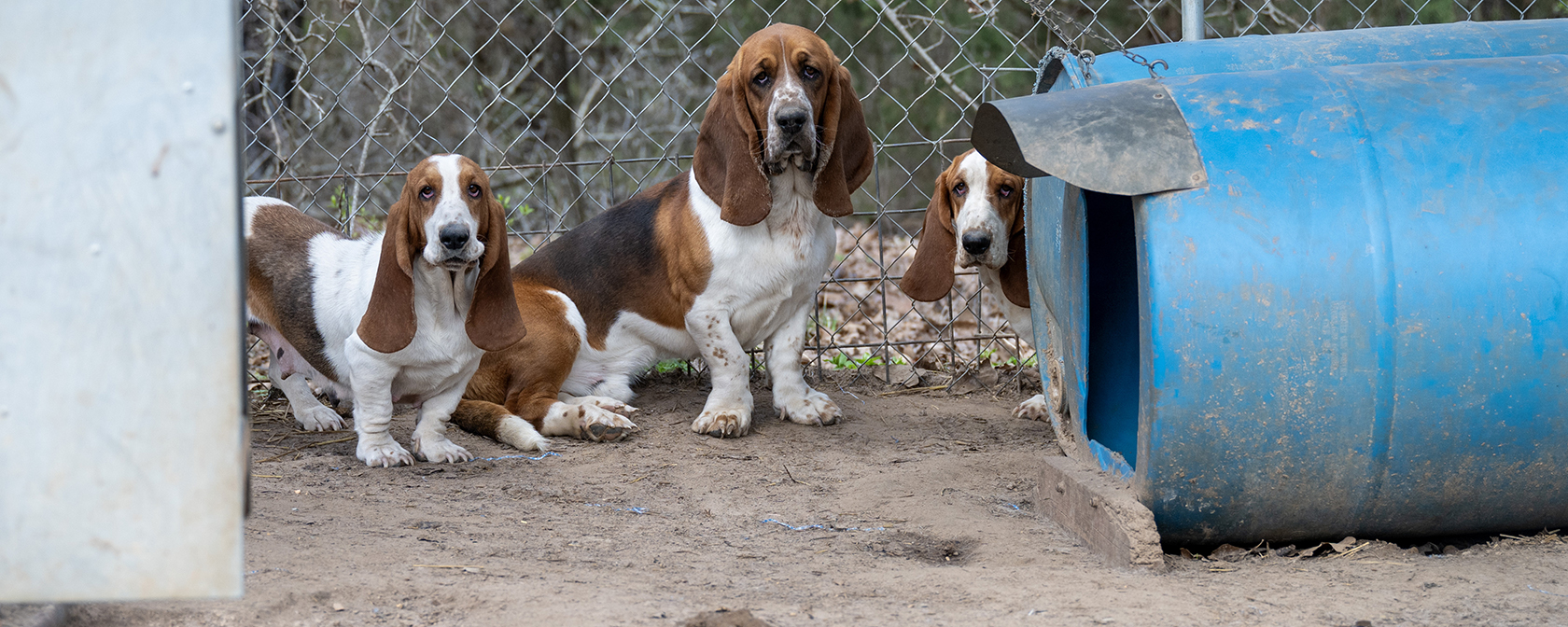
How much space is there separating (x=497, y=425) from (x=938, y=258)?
1499mm

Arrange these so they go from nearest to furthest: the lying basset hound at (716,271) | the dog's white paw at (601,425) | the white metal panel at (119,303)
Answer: the white metal panel at (119,303)
the lying basset hound at (716,271)
the dog's white paw at (601,425)

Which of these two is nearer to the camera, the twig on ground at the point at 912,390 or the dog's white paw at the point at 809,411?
the dog's white paw at the point at 809,411

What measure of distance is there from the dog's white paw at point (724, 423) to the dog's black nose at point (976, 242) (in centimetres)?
89

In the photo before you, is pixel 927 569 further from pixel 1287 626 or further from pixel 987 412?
pixel 987 412

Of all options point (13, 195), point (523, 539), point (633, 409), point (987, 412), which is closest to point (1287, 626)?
point (523, 539)

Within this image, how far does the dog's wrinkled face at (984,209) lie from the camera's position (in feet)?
12.0

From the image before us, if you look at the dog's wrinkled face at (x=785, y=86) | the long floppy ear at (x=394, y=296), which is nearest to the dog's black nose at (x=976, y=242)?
the dog's wrinkled face at (x=785, y=86)

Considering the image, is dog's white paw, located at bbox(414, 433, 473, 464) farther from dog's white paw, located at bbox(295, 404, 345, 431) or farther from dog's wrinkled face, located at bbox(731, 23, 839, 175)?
dog's wrinkled face, located at bbox(731, 23, 839, 175)

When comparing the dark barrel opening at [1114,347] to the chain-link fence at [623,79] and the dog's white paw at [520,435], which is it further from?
the chain-link fence at [623,79]

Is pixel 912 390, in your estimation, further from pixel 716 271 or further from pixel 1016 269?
pixel 716 271

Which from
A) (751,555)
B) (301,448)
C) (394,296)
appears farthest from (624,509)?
(301,448)

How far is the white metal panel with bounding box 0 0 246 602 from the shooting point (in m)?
1.33

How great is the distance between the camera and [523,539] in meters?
2.63

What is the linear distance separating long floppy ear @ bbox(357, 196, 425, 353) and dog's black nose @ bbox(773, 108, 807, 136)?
1.07 m
